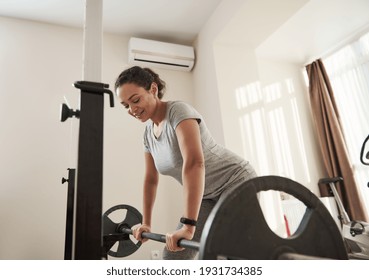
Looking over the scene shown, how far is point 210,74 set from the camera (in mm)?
2785

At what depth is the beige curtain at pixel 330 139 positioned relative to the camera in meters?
3.00

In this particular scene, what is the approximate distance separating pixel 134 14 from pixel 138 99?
5.96 ft

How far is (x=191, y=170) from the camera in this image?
1.04 m

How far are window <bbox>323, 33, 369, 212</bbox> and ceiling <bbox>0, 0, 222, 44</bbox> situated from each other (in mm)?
1658

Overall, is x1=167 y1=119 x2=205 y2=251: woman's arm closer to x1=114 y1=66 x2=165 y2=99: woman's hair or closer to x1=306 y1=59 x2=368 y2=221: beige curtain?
x1=114 y1=66 x2=165 y2=99: woman's hair

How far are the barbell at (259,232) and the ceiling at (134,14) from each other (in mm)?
2442

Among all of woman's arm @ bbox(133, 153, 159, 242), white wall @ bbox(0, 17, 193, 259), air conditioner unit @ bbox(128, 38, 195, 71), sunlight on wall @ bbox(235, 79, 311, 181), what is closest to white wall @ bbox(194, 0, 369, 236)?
sunlight on wall @ bbox(235, 79, 311, 181)

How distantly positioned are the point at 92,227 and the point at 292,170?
9.79 feet

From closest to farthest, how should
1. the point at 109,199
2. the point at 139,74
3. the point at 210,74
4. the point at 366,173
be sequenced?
the point at 139,74, the point at 109,199, the point at 210,74, the point at 366,173

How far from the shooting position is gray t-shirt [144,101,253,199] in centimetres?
125

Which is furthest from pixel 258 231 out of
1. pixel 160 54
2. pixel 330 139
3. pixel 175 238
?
pixel 330 139

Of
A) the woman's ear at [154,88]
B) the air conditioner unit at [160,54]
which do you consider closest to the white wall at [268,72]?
the air conditioner unit at [160,54]
